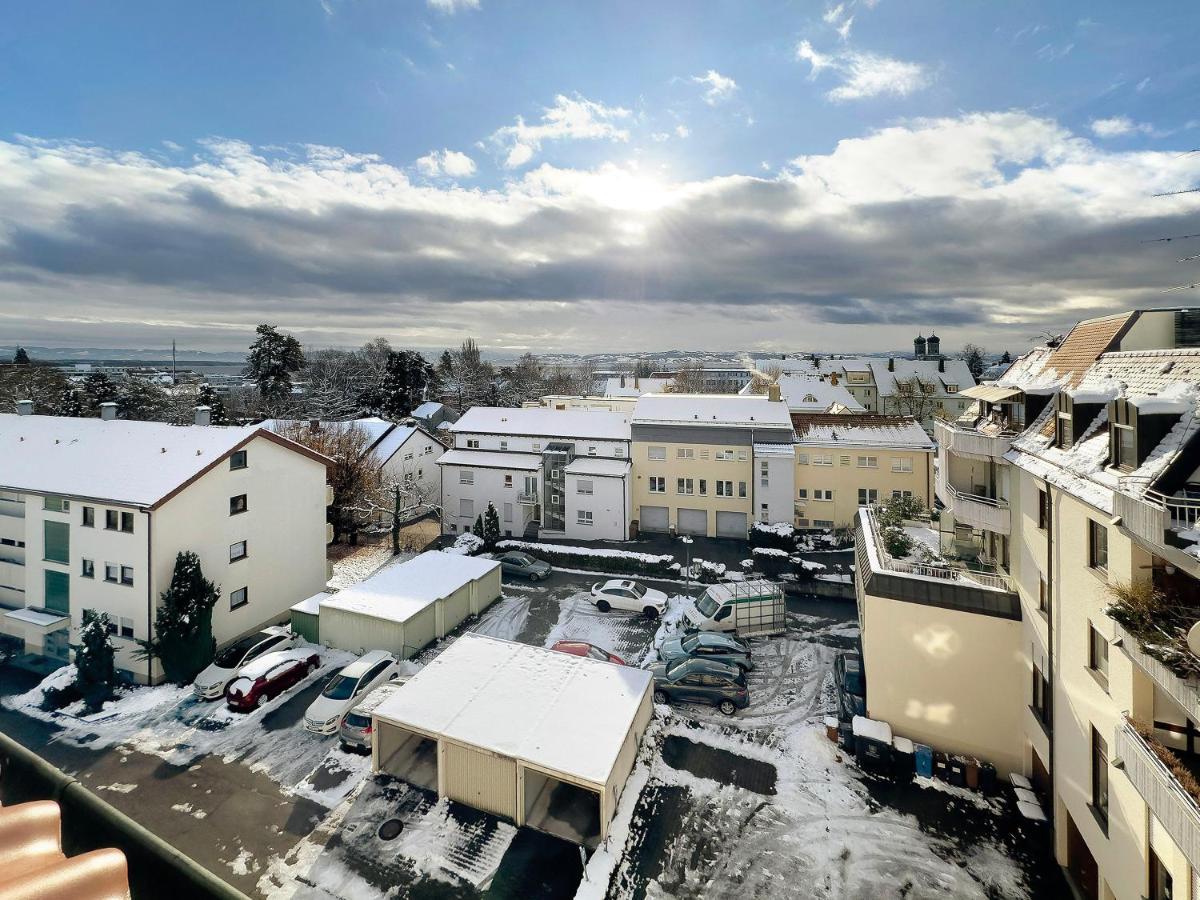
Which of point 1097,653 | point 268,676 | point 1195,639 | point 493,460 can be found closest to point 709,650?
point 1097,653

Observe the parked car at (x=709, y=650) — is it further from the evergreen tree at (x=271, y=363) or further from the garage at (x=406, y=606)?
the evergreen tree at (x=271, y=363)

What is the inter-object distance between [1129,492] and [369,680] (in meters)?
19.4

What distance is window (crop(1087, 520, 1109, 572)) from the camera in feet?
35.2

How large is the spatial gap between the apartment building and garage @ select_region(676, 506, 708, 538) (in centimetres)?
6

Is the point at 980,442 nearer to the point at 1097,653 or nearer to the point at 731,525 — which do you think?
the point at 1097,653

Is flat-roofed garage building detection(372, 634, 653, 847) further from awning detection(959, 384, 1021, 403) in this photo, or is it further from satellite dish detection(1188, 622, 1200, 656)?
awning detection(959, 384, 1021, 403)

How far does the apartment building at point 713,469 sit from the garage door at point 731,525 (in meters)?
0.06

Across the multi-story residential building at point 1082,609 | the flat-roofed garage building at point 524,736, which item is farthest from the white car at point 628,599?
the multi-story residential building at point 1082,609

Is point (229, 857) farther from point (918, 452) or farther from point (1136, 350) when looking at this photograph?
point (918, 452)

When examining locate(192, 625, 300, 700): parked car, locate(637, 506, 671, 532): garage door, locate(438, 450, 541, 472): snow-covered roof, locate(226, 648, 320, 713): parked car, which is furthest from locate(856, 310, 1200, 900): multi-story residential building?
locate(438, 450, 541, 472): snow-covered roof

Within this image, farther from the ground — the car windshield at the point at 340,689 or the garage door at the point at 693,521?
the garage door at the point at 693,521

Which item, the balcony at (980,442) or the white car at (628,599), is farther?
the white car at (628,599)

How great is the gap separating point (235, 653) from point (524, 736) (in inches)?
522

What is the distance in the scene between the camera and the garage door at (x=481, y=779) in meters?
13.2
